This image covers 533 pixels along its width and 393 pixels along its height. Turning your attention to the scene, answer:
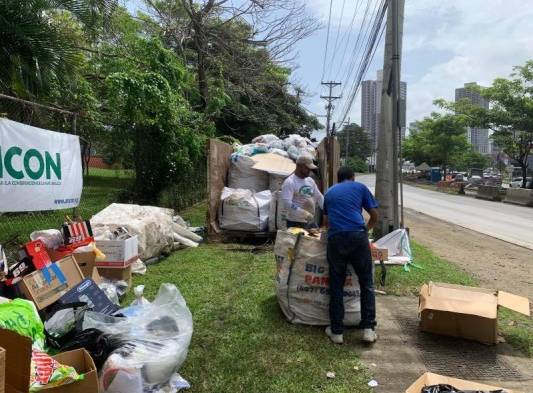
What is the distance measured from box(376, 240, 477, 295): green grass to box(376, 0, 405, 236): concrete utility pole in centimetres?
93

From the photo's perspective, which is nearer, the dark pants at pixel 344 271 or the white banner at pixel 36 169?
the dark pants at pixel 344 271

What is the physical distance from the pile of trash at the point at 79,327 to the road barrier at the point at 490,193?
27.7 metres

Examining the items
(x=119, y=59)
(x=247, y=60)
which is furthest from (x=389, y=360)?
(x=247, y=60)

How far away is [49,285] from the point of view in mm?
4547

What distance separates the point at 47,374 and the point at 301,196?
15.0 ft

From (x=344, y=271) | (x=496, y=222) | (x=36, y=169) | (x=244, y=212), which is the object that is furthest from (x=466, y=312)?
(x=496, y=222)

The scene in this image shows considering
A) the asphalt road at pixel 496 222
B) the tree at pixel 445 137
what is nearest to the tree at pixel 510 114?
the asphalt road at pixel 496 222

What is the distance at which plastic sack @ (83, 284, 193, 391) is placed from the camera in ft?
10.7

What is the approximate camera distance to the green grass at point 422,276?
6.56m

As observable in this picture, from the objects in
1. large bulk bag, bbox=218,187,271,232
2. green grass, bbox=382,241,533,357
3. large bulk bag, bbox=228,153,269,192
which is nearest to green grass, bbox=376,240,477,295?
green grass, bbox=382,241,533,357

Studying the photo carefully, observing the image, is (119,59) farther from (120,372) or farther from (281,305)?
(120,372)

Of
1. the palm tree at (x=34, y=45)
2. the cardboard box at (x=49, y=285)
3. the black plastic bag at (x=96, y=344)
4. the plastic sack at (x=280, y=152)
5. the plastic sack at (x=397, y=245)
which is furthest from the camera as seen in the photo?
the plastic sack at (x=280, y=152)

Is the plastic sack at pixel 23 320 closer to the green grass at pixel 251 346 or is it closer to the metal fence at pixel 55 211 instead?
the green grass at pixel 251 346

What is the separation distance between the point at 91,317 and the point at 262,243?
6355mm
